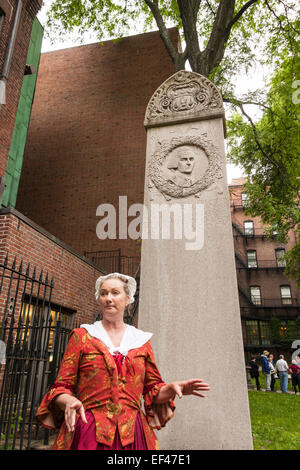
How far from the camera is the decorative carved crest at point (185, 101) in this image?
4141 millimetres

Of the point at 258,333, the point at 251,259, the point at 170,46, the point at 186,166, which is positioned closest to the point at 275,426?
the point at 186,166

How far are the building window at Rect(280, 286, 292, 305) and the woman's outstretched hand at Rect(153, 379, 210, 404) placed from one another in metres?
30.9

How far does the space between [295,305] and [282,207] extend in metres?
21.8

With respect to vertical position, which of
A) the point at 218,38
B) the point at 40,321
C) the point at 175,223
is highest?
the point at 218,38

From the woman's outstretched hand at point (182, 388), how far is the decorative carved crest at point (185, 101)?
3.33 meters

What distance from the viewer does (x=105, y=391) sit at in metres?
1.79

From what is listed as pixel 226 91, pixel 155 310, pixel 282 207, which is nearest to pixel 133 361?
pixel 155 310

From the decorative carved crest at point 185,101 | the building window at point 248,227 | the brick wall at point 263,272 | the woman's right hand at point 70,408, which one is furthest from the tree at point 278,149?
the building window at point 248,227

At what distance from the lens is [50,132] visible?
701 inches

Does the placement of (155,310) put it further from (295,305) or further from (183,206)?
(295,305)

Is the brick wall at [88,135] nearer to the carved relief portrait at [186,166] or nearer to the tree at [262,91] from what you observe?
the tree at [262,91]

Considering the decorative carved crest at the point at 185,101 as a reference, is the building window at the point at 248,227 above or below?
above

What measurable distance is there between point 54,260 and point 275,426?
21.1 ft

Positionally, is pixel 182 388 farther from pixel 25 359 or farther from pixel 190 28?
pixel 190 28
